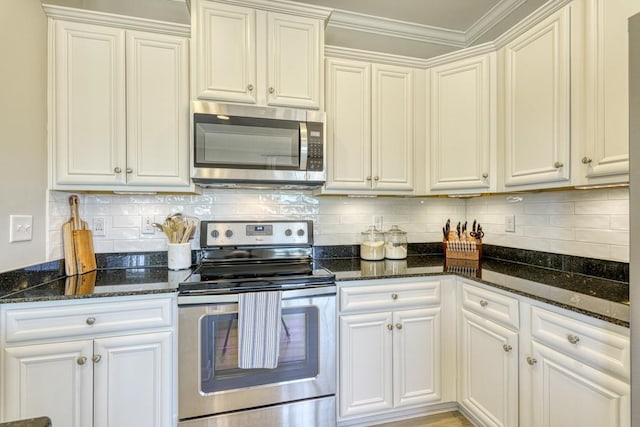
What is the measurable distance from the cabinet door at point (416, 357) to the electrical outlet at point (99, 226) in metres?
1.87

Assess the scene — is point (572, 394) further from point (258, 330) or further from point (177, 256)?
point (177, 256)

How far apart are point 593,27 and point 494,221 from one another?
1308mm

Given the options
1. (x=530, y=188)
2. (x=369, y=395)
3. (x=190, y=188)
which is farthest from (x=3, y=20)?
(x=530, y=188)

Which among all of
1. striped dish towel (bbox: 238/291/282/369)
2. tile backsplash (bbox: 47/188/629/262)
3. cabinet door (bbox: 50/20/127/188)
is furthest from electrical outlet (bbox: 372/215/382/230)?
cabinet door (bbox: 50/20/127/188)

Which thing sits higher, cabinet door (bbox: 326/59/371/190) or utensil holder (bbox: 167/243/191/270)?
cabinet door (bbox: 326/59/371/190)

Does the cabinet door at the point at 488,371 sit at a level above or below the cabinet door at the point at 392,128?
below

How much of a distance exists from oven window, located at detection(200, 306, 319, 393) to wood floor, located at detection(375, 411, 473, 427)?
68cm

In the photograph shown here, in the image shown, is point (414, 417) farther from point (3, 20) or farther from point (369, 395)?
point (3, 20)

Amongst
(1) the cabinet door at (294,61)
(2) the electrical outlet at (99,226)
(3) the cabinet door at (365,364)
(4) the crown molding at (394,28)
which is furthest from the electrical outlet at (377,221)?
(2) the electrical outlet at (99,226)

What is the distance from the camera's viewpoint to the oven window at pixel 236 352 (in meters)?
1.55

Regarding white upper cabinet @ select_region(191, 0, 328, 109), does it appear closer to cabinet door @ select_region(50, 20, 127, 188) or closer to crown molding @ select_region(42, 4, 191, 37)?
crown molding @ select_region(42, 4, 191, 37)

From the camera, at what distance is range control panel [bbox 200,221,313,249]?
210cm

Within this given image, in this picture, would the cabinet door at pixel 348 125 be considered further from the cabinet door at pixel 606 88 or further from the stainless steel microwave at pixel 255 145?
A: the cabinet door at pixel 606 88

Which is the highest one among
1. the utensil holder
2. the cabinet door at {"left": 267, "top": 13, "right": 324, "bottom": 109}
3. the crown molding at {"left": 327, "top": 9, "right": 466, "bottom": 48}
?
the crown molding at {"left": 327, "top": 9, "right": 466, "bottom": 48}
